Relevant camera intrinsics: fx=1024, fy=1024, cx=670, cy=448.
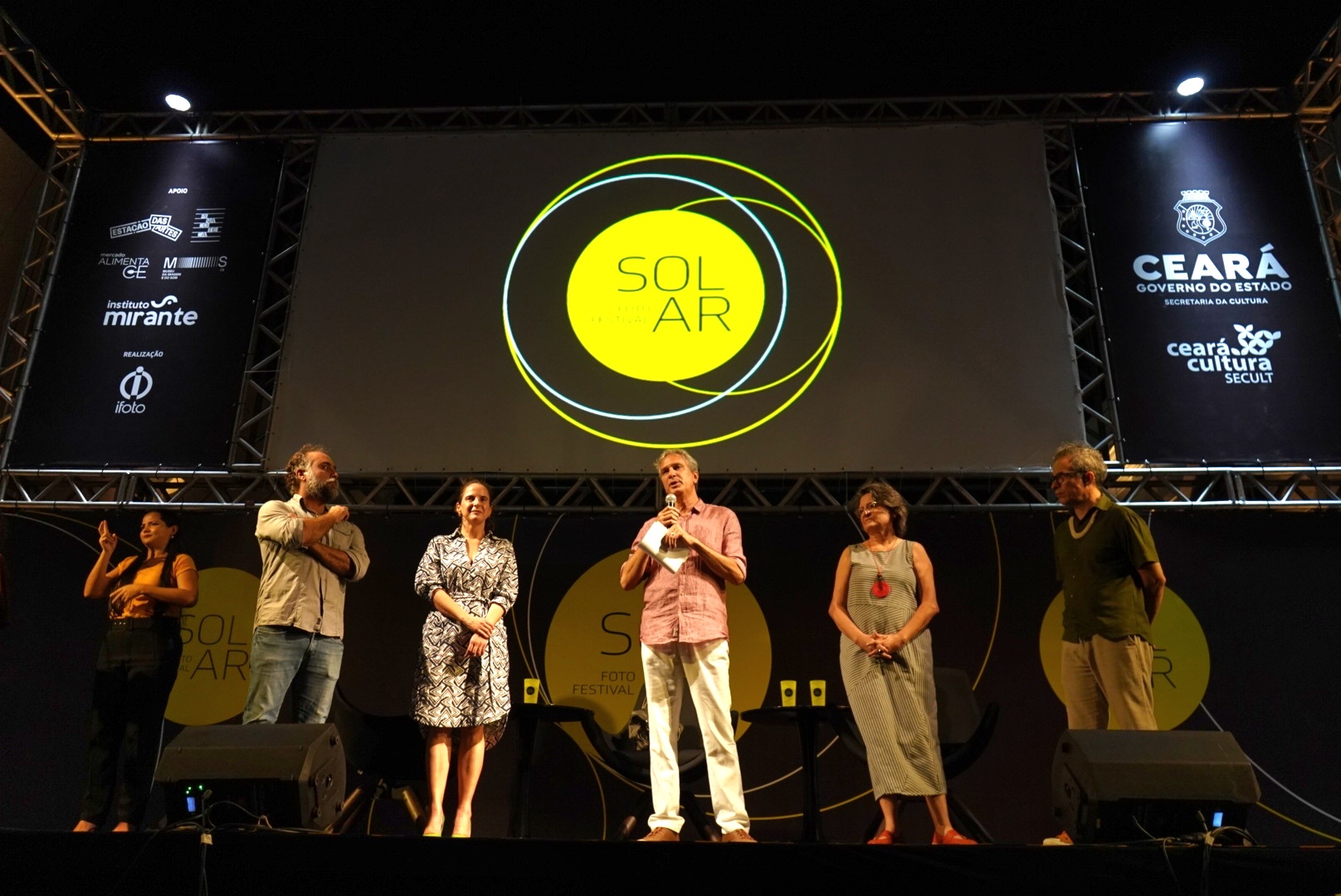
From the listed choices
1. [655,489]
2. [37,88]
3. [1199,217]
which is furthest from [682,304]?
[37,88]

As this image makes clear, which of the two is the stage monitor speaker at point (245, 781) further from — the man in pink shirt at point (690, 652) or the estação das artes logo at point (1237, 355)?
the estação das artes logo at point (1237, 355)

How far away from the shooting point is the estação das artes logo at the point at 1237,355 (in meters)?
5.76

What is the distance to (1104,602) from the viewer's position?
3994mm

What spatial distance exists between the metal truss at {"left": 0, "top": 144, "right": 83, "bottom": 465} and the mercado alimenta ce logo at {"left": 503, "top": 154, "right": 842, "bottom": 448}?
9.64 feet

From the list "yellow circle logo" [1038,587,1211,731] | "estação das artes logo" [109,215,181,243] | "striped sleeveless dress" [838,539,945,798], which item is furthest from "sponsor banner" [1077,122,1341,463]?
"estação das artes logo" [109,215,181,243]

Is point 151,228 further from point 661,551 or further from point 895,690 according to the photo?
point 895,690

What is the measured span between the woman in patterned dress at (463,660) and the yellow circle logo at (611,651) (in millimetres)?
1257

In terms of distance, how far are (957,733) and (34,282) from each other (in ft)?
19.8

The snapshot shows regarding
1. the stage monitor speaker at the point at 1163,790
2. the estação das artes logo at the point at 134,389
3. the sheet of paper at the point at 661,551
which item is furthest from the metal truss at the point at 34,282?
the stage monitor speaker at the point at 1163,790

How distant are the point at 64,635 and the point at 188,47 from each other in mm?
3593

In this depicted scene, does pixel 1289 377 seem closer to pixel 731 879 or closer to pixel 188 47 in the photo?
pixel 731 879

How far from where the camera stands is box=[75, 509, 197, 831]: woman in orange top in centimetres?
423

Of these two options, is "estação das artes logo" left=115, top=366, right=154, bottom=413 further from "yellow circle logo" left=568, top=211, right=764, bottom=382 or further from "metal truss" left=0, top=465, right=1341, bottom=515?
"yellow circle logo" left=568, top=211, right=764, bottom=382

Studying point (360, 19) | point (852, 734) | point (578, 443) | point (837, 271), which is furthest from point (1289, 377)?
point (360, 19)
